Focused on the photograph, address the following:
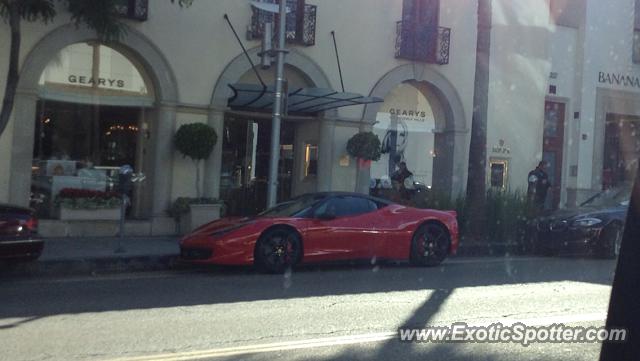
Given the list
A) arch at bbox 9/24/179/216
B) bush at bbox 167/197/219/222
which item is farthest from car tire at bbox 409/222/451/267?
arch at bbox 9/24/179/216

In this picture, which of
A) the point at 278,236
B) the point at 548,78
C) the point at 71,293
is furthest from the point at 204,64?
the point at 548,78

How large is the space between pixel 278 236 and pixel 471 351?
5.36 metres

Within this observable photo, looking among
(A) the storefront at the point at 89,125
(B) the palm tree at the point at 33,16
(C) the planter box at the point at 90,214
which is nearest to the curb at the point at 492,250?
(A) the storefront at the point at 89,125

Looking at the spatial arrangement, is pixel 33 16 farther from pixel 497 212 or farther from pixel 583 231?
pixel 583 231

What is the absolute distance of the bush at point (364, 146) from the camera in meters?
18.0

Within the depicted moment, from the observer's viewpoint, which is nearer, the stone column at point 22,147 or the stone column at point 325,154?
the stone column at point 22,147

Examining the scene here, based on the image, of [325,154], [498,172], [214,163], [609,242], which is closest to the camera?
[609,242]

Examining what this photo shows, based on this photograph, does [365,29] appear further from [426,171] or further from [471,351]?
[471,351]

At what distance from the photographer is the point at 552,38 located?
75.4ft

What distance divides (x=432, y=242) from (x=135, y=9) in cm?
795

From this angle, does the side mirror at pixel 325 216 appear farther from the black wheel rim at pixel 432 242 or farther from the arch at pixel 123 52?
the arch at pixel 123 52

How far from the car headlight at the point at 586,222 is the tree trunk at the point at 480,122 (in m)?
2.75

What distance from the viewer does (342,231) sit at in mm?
11977

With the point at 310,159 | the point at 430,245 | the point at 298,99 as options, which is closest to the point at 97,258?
the point at 430,245
